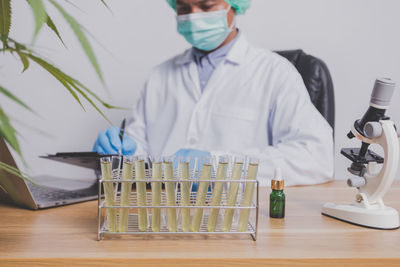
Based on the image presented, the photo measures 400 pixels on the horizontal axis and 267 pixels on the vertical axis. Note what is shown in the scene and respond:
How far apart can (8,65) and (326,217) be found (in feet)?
6.38

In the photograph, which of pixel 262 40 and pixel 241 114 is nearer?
pixel 241 114

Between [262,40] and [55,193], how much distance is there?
4.80 feet

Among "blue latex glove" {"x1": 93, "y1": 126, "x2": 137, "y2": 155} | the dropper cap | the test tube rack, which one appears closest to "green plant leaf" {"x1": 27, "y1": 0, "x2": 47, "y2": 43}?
the test tube rack

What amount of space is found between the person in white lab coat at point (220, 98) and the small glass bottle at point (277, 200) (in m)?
0.72

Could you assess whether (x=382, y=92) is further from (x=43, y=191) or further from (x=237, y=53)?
(x=237, y=53)

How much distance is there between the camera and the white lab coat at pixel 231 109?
1.60m

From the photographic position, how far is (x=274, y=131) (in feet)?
5.56

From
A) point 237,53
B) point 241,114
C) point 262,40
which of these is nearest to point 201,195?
point 241,114

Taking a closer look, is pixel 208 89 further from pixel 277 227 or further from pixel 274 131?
pixel 277 227

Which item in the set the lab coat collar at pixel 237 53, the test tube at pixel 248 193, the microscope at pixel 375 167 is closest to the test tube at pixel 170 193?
the test tube at pixel 248 193

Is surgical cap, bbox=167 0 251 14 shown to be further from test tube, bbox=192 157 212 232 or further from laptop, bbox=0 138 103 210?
test tube, bbox=192 157 212 232

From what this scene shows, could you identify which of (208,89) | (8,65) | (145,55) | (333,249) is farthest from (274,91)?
(8,65)

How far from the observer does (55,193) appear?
0.96m

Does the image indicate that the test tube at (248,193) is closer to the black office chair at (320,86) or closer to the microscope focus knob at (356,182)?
the microscope focus knob at (356,182)
